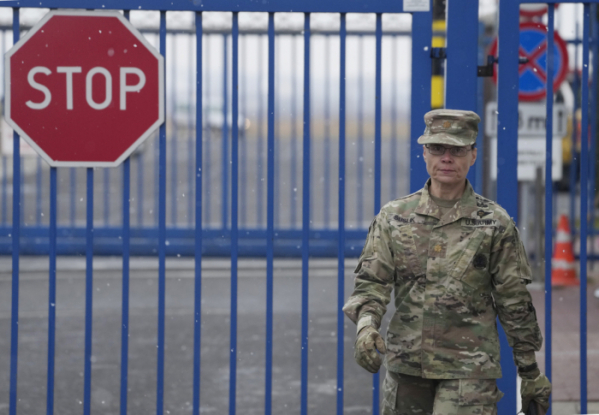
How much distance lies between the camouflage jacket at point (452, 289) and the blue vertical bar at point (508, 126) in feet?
2.27

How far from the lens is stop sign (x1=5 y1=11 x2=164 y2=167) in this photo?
11.9 feet

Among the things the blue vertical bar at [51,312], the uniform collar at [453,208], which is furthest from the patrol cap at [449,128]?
the blue vertical bar at [51,312]

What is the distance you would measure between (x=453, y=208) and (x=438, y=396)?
2.11 feet

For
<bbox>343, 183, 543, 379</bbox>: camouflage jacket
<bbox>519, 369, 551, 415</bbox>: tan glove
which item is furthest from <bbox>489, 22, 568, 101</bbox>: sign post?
<bbox>519, 369, 551, 415</bbox>: tan glove

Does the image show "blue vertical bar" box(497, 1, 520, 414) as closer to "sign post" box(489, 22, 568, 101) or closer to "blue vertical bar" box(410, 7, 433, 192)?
"blue vertical bar" box(410, 7, 433, 192)

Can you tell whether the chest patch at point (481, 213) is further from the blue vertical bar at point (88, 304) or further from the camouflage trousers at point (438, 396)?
the blue vertical bar at point (88, 304)

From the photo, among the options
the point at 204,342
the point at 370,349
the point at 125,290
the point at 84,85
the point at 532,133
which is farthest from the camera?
the point at 532,133

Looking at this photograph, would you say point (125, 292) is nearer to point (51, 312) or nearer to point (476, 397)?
point (51, 312)

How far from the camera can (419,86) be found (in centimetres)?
368

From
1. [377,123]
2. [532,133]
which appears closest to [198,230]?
[377,123]

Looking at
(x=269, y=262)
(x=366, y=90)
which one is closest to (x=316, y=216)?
(x=366, y=90)

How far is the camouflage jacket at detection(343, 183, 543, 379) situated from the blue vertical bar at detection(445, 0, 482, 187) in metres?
0.74

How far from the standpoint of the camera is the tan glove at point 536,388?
3020mm

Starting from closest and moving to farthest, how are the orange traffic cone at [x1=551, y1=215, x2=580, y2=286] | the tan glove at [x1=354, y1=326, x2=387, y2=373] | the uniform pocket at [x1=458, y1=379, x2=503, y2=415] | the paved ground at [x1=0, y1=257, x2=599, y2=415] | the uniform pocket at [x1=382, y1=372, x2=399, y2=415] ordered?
the tan glove at [x1=354, y1=326, x2=387, y2=373] → the uniform pocket at [x1=458, y1=379, x2=503, y2=415] → the uniform pocket at [x1=382, y1=372, x2=399, y2=415] → the paved ground at [x1=0, y1=257, x2=599, y2=415] → the orange traffic cone at [x1=551, y1=215, x2=580, y2=286]
